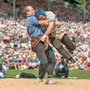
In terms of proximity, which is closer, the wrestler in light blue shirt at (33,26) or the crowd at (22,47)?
the wrestler in light blue shirt at (33,26)

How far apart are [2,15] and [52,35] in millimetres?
18278

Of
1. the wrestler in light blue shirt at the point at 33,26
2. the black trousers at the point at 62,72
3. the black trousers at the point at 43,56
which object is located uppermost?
the wrestler in light blue shirt at the point at 33,26

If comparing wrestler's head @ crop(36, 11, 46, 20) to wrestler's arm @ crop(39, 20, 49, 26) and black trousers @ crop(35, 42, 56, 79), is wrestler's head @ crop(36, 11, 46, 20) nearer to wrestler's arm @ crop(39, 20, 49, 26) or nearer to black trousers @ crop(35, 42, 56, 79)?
wrestler's arm @ crop(39, 20, 49, 26)

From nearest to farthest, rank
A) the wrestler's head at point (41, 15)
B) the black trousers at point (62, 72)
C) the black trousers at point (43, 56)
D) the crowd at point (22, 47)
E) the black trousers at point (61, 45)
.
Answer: the black trousers at point (43, 56) → the wrestler's head at point (41, 15) → the black trousers at point (61, 45) → the black trousers at point (62, 72) → the crowd at point (22, 47)

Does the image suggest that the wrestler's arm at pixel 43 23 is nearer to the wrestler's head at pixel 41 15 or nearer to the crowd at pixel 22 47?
the wrestler's head at pixel 41 15

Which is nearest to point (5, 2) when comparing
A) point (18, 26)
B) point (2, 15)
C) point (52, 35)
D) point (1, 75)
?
point (2, 15)

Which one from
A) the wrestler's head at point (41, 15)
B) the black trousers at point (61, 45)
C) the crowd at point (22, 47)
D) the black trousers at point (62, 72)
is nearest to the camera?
the wrestler's head at point (41, 15)

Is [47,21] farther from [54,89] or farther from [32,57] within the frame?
[32,57]

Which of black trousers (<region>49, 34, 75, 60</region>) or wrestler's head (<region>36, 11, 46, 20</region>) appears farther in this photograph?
black trousers (<region>49, 34, 75, 60</region>)

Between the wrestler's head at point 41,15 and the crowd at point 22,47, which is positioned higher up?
the wrestler's head at point 41,15

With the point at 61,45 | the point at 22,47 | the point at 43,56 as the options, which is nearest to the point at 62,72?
the point at 61,45

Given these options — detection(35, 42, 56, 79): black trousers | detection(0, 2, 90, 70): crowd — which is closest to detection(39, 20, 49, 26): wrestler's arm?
detection(35, 42, 56, 79): black trousers

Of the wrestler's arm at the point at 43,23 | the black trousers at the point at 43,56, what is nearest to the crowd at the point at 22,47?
the black trousers at the point at 43,56

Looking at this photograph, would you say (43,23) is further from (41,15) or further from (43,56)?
(43,56)
